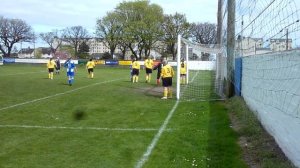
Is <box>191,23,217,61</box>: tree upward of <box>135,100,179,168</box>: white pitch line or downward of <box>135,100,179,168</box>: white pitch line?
upward

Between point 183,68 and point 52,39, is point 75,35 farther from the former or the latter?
point 183,68

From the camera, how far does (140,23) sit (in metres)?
82.7

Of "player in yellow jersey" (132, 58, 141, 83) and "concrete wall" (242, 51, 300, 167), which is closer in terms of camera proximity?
"concrete wall" (242, 51, 300, 167)

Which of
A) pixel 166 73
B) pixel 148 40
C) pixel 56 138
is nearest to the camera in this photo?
pixel 56 138

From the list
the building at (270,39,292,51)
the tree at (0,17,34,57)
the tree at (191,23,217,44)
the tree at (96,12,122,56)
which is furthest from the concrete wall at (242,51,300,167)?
the tree at (0,17,34,57)

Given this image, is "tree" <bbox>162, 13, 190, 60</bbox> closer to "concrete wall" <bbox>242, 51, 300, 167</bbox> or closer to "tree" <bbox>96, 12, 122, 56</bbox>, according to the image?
"tree" <bbox>96, 12, 122, 56</bbox>

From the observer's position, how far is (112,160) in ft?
24.9

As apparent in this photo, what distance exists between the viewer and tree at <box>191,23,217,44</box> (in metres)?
91.3

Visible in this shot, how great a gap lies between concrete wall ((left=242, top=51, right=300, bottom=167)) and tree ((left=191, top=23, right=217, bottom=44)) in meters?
81.4

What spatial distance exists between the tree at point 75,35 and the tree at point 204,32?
2970 centimetres

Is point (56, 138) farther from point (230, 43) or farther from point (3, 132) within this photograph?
point (230, 43)

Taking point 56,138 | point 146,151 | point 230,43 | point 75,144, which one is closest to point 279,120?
point 146,151

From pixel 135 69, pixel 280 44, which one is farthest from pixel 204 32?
pixel 280 44

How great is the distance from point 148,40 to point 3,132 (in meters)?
74.8
